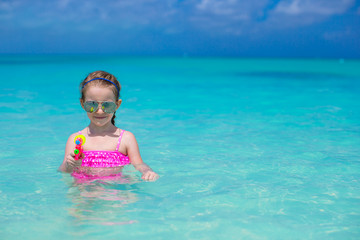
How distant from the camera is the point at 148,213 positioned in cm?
322

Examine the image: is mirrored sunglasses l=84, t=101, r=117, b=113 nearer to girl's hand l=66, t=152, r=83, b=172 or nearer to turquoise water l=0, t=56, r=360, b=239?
girl's hand l=66, t=152, r=83, b=172

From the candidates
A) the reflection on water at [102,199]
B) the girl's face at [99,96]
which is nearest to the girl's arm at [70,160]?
the reflection on water at [102,199]

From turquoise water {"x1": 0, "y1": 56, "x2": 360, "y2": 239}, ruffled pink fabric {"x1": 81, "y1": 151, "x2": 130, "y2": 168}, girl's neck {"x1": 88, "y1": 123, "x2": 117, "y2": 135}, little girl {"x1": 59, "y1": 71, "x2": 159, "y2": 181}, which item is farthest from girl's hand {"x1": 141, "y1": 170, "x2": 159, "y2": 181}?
girl's neck {"x1": 88, "y1": 123, "x2": 117, "y2": 135}

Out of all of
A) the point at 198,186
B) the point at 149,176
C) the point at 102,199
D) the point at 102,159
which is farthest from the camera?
the point at 198,186

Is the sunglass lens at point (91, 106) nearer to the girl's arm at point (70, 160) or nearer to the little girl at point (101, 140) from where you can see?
the little girl at point (101, 140)

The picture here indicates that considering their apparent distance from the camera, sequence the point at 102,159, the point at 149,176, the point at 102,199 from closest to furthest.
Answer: the point at 149,176 → the point at 102,199 → the point at 102,159

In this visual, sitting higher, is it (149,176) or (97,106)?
(97,106)

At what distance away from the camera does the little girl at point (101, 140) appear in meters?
3.44

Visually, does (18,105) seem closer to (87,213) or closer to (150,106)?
→ (150,106)

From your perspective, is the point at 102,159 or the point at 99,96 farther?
the point at 102,159

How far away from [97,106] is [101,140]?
0.36 m

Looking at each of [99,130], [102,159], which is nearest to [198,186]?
[102,159]

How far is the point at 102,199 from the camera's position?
3.35m

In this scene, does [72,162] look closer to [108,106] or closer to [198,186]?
[108,106]
